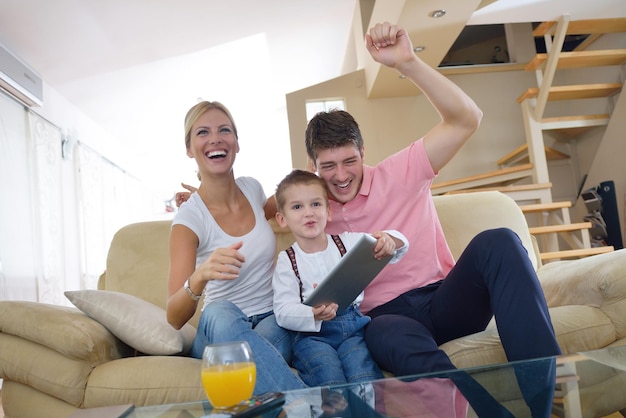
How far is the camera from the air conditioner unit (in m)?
4.28

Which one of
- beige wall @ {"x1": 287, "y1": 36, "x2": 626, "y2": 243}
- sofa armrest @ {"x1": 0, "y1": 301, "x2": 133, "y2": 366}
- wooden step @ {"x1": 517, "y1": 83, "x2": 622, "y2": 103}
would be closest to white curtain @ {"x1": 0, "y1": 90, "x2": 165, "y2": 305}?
beige wall @ {"x1": 287, "y1": 36, "x2": 626, "y2": 243}

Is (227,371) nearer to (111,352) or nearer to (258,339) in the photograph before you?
(258,339)

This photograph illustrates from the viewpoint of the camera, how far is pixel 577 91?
15.8ft

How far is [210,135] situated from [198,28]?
403 cm

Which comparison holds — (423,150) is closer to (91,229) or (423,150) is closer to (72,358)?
(72,358)

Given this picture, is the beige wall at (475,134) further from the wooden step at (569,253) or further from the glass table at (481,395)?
the glass table at (481,395)

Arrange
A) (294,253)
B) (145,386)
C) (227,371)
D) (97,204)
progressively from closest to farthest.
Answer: (227,371)
(145,386)
(294,253)
(97,204)

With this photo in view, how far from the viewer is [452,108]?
1.59m

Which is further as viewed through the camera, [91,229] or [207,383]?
[91,229]

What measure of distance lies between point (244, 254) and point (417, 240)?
52 cm

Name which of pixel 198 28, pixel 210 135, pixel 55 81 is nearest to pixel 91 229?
pixel 55 81

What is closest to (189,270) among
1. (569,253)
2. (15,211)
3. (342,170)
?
(342,170)

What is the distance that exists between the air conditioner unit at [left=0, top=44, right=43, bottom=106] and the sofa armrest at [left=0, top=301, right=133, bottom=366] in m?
3.42

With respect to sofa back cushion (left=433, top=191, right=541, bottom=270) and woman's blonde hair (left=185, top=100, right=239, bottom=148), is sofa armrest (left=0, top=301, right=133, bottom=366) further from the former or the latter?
sofa back cushion (left=433, top=191, right=541, bottom=270)
